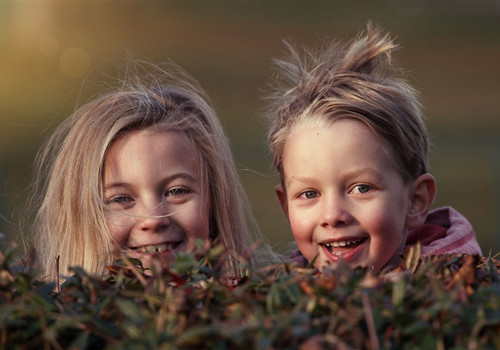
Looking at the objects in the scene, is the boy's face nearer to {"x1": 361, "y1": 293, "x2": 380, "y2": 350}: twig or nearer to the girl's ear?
the girl's ear

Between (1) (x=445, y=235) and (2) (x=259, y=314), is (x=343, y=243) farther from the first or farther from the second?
(2) (x=259, y=314)

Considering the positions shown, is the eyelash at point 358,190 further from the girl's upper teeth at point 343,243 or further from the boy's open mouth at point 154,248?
the boy's open mouth at point 154,248

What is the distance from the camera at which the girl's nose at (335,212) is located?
2.55 meters

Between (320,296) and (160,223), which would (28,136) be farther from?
(320,296)

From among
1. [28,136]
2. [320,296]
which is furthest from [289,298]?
[28,136]

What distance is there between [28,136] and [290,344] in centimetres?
1021

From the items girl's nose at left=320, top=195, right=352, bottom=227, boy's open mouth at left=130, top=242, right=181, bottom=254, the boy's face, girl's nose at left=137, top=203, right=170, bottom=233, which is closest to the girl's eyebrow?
girl's nose at left=137, top=203, right=170, bottom=233

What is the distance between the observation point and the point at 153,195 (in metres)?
2.88

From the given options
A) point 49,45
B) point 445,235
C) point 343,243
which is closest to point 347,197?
point 343,243

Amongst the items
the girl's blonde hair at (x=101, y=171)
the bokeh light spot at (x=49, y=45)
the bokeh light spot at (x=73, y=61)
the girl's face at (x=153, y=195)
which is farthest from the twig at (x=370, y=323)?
the bokeh light spot at (x=49, y=45)

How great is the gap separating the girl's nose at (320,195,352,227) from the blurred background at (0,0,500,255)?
7609 mm

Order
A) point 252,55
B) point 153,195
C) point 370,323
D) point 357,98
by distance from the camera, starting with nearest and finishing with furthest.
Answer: point 370,323 < point 357,98 < point 153,195 < point 252,55

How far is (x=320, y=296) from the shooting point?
112 cm

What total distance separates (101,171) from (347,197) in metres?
0.97
